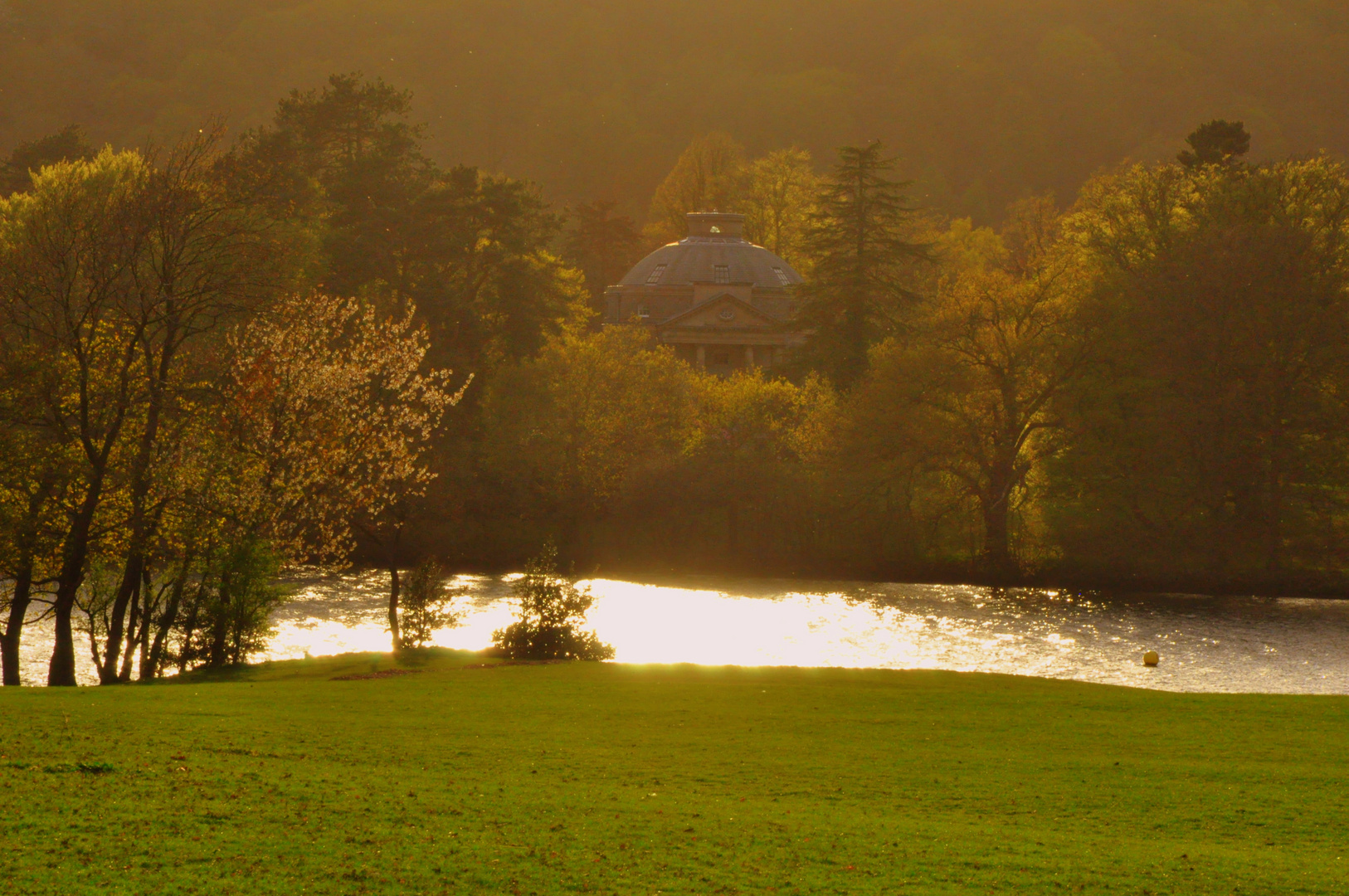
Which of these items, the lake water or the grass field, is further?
the lake water

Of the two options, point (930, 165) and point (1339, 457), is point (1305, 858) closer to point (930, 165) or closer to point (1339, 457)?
point (1339, 457)

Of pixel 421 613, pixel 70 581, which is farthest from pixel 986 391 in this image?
pixel 70 581

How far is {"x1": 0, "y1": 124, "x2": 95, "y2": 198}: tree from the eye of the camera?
78.5 meters

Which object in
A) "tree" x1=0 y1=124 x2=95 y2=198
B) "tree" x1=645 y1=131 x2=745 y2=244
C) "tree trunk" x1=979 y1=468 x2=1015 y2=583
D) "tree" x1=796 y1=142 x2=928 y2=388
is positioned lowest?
"tree trunk" x1=979 y1=468 x2=1015 y2=583

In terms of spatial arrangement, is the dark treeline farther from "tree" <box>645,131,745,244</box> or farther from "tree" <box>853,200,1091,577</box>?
"tree" <box>645,131,745,244</box>

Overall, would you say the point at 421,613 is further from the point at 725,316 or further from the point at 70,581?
the point at 725,316

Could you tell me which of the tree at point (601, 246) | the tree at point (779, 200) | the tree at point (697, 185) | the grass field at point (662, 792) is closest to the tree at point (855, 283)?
the tree at point (779, 200)

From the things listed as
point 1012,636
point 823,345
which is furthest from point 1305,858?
point 823,345

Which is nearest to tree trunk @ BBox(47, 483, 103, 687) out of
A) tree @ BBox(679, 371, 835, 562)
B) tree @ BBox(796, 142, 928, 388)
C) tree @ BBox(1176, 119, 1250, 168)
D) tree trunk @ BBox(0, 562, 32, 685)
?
tree trunk @ BBox(0, 562, 32, 685)

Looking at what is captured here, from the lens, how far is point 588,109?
6998 inches

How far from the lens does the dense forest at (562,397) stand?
103 ft

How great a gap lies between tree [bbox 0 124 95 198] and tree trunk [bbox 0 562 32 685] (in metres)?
55.9

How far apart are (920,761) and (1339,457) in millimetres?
43776

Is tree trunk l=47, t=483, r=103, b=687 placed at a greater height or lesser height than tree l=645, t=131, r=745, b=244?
lesser
